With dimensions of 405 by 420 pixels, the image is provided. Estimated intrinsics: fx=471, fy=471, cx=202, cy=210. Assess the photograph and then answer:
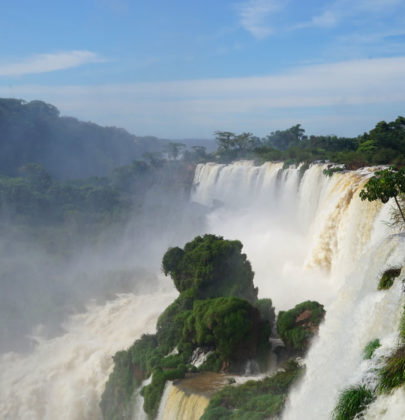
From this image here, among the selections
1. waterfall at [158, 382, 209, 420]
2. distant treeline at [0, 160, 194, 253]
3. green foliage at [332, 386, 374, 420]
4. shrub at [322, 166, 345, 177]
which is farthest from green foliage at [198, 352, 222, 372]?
distant treeline at [0, 160, 194, 253]

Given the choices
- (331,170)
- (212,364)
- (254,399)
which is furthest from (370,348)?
(331,170)

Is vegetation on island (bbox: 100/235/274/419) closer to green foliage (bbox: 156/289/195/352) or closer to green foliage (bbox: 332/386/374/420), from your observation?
green foliage (bbox: 156/289/195/352)

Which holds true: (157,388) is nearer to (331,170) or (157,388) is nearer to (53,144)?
(331,170)

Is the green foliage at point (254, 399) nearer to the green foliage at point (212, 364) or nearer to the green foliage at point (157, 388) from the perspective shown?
the green foliage at point (157, 388)

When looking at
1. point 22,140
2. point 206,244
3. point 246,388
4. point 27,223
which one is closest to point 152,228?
point 27,223

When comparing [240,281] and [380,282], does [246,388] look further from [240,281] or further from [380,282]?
[240,281]
